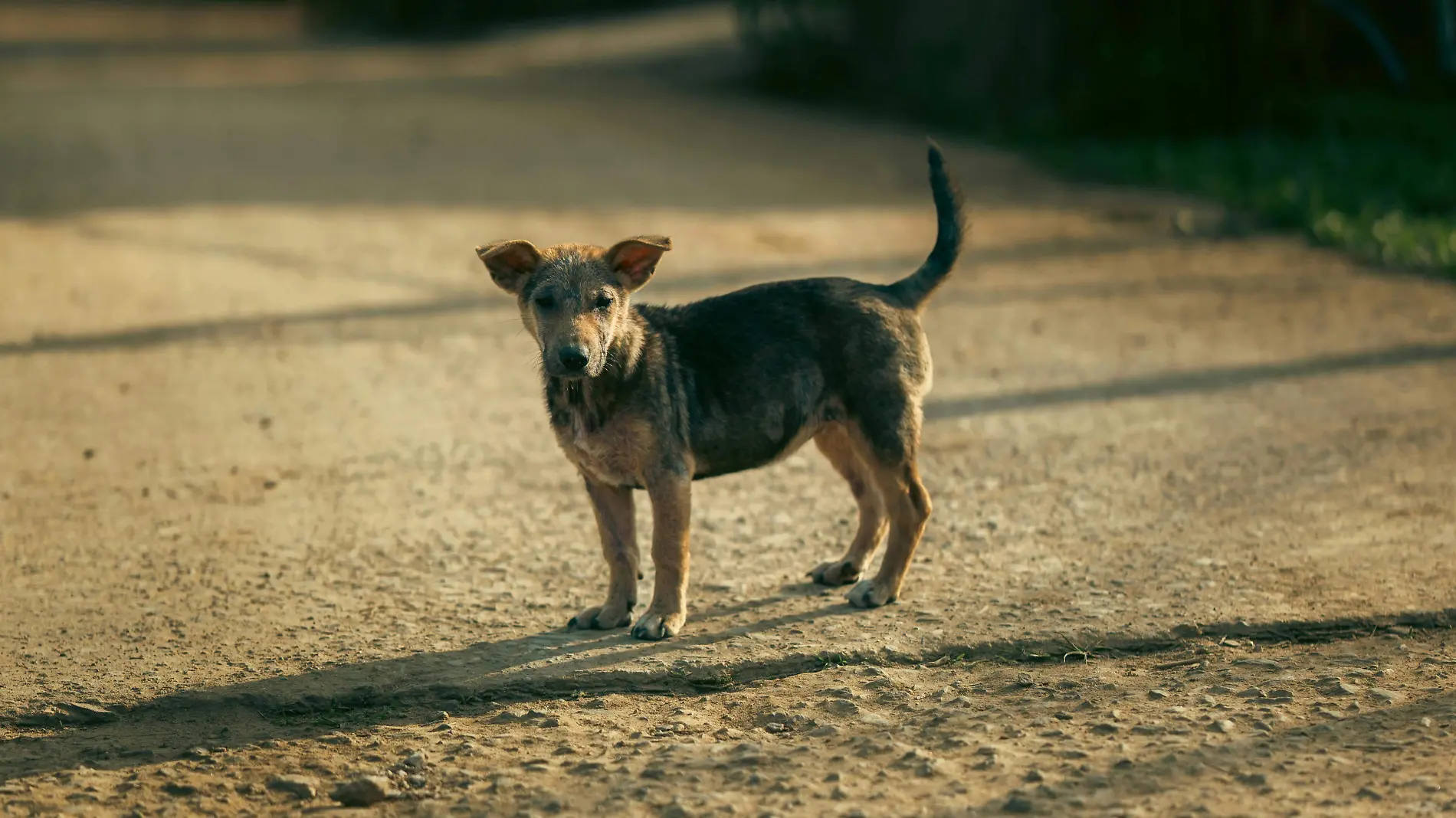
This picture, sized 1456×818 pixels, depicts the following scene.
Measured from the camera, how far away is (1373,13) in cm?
1639

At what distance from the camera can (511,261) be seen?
206 inches

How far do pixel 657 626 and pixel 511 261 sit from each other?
1.22m

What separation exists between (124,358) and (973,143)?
940 centimetres

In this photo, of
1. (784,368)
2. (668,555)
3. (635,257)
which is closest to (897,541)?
(784,368)

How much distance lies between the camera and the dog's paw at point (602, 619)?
17.5ft

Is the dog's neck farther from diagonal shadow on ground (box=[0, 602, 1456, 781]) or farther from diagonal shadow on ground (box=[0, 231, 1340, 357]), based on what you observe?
diagonal shadow on ground (box=[0, 231, 1340, 357])

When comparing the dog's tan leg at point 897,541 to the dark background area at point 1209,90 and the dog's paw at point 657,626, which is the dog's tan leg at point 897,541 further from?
the dark background area at point 1209,90

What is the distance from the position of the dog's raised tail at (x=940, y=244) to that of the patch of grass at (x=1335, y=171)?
5984 mm

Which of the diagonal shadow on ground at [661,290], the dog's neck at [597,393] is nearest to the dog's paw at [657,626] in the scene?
the dog's neck at [597,393]

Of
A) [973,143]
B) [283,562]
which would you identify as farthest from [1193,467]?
[973,143]

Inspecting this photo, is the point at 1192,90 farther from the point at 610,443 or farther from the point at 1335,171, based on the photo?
the point at 610,443

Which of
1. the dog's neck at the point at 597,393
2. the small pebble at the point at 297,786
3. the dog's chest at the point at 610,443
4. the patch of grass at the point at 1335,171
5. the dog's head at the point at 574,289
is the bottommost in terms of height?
the small pebble at the point at 297,786

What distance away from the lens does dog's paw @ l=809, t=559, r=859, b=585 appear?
571 centimetres

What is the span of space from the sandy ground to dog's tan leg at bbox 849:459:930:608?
0.08 m
